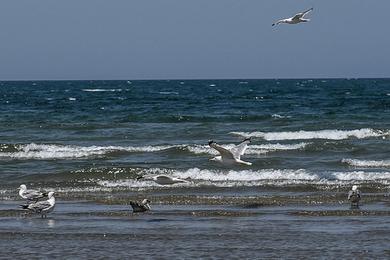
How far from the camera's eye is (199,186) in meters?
20.2

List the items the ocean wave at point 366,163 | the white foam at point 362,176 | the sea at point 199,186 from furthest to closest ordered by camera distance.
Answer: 1. the ocean wave at point 366,163
2. the white foam at point 362,176
3. the sea at point 199,186

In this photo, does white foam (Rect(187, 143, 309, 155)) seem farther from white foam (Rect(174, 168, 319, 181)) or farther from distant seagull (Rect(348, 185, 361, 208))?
distant seagull (Rect(348, 185, 361, 208))

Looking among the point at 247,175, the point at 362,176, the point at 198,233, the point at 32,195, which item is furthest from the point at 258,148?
the point at 198,233

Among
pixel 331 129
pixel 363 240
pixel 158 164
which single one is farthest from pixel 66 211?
pixel 331 129

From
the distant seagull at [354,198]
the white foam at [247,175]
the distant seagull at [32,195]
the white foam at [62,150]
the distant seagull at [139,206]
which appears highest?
the distant seagull at [354,198]

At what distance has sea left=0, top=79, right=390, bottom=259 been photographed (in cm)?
1237

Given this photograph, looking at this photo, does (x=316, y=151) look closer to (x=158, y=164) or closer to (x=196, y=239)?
(x=158, y=164)

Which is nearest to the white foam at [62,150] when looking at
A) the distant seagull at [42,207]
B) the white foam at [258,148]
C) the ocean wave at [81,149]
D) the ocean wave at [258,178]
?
the ocean wave at [81,149]

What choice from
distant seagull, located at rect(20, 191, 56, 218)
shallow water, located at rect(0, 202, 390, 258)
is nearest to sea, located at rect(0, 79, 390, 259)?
shallow water, located at rect(0, 202, 390, 258)

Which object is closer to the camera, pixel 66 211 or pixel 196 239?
pixel 196 239

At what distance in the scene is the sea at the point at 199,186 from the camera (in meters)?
12.4

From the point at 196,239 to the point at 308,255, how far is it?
1.86 metres

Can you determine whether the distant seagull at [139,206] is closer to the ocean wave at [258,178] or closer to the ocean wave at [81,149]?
the ocean wave at [258,178]

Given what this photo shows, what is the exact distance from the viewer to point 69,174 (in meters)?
22.8
